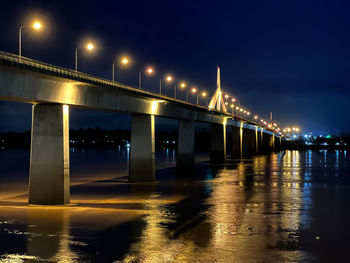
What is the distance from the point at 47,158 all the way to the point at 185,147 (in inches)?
1568

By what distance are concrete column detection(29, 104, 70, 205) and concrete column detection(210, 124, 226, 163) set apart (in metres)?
62.9

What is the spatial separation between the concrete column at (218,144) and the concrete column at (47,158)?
62.9m

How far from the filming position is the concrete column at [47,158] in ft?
101

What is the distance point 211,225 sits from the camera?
2194 centimetres

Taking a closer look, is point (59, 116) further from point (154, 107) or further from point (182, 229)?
point (154, 107)

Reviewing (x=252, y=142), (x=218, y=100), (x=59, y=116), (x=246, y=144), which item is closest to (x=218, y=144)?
(x=218, y=100)

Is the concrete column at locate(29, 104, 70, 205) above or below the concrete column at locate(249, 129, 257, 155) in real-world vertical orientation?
below

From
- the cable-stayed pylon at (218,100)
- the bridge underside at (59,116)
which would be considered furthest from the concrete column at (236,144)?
the bridge underside at (59,116)

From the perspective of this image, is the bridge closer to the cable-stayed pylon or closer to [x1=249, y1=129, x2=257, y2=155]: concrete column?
the cable-stayed pylon

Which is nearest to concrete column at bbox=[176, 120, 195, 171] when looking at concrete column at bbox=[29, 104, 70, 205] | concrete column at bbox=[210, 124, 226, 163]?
concrete column at bbox=[210, 124, 226, 163]

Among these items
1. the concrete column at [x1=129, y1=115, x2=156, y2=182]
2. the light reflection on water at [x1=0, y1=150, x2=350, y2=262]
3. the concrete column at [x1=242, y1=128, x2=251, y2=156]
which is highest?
the concrete column at [x1=242, y1=128, x2=251, y2=156]

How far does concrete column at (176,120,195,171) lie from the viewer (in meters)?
68.7

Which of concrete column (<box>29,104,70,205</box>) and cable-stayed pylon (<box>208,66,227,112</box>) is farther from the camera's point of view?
cable-stayed pylon (<box>208,66,227,112</box>)

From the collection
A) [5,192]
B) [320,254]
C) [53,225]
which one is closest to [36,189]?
[53,225]
